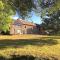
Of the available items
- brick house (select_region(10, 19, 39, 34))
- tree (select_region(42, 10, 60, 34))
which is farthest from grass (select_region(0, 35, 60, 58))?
brick house (select_region(10, 19, 39, 34))

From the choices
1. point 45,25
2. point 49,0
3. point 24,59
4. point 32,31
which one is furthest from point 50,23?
point 24,59

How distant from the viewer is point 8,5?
14.5 metres

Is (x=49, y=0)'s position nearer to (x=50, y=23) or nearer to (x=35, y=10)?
(x=35, y=10)

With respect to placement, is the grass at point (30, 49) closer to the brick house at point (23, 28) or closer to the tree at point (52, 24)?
the tree at point (52, 24)

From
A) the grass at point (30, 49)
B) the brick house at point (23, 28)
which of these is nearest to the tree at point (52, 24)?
the brick house at point (23, 28)

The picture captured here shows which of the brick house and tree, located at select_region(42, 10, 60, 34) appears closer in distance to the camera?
tree, located at select_region(42, 10, 60, 34)

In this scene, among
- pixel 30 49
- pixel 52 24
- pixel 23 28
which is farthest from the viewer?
pixel 23 28

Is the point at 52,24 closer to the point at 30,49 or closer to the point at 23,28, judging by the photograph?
the point at 23,28

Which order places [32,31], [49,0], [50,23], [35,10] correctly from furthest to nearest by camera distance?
[32,31], [50,23], [49,0], [35,10]

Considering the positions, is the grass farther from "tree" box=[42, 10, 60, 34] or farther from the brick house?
the brick house

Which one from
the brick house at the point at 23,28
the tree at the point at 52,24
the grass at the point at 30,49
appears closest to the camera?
the grass at the point at 30,49

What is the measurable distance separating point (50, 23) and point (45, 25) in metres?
2.15

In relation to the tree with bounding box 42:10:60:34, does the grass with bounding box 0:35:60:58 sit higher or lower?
lower

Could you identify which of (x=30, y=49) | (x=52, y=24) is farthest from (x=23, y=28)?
(x=30, y=49)
